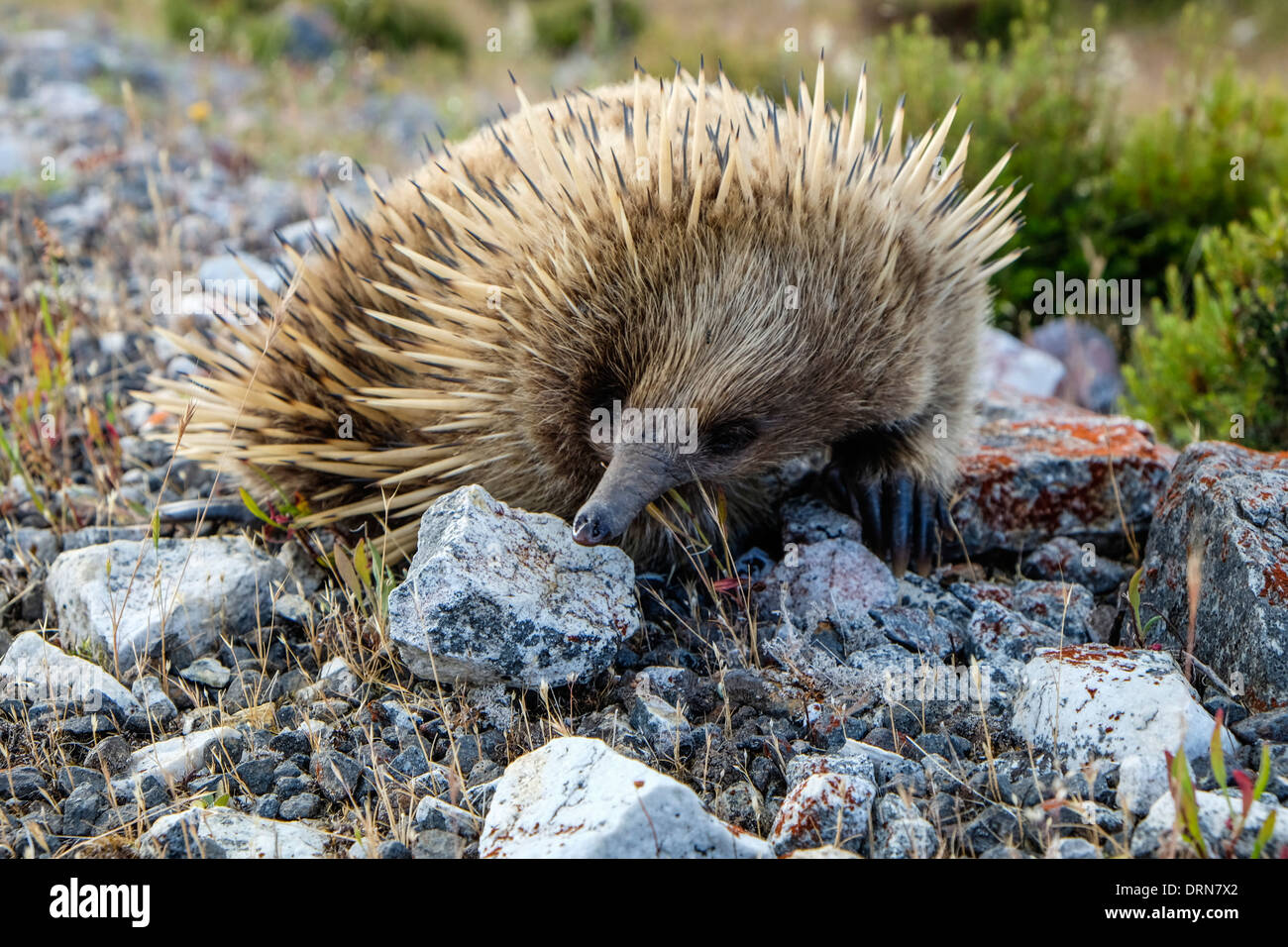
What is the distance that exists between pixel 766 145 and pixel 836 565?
0.98 meters

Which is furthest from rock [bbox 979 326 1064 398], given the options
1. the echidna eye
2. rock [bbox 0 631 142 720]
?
rock [bbox 0 631 142 720]

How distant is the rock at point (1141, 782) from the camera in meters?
1.74

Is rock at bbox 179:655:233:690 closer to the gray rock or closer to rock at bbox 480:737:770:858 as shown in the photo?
rock at bbox 480:737:770:858

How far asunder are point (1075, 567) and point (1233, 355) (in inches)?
46.4

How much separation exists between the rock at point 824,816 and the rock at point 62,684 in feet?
4.29

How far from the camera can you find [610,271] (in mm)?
2121

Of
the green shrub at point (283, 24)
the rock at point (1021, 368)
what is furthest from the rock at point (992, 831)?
the green shrub at point (283, 24)

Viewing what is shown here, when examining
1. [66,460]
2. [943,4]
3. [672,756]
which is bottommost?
[672,756]

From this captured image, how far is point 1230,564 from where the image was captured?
214cm

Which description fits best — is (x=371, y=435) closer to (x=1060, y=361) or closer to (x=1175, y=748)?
(x=1175, y=748)

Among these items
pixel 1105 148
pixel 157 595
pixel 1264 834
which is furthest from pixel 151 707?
pixel 1105 148

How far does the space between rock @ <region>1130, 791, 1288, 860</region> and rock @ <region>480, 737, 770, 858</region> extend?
1.85 ft

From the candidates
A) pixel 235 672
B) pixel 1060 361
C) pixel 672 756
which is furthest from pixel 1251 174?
pixel 235 672

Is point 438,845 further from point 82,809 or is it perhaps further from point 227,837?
point 82,809
